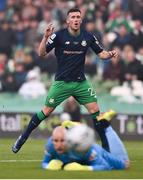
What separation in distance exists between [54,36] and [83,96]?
1088 millimetres

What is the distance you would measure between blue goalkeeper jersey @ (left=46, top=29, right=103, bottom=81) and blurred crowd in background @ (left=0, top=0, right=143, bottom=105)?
819 cm

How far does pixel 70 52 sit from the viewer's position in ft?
43.5

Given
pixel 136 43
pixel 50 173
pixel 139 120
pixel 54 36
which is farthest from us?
pixel 136 43

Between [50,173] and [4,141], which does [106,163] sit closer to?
[50,173]

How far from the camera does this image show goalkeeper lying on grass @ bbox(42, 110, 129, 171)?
10430mm

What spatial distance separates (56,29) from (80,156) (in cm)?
1204

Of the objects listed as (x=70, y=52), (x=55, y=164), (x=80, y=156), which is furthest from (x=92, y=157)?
(x=70, y=52)

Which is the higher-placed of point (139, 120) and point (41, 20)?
point (41, 20)

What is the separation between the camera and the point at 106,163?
1103 cm

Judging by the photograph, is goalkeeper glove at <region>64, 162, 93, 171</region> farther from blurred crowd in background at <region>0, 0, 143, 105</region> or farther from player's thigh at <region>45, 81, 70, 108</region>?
blurred crowd in background at <region>0, 0, 143, 105</region>

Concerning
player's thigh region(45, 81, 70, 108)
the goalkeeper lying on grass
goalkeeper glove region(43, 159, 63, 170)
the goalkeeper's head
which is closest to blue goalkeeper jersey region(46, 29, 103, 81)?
player's thigh region(45, 81, 70, 108)

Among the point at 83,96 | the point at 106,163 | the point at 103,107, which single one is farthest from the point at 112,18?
the point at 106,163

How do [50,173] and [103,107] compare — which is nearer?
[50,173]

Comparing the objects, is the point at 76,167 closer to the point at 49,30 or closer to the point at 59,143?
the point at 59,143
